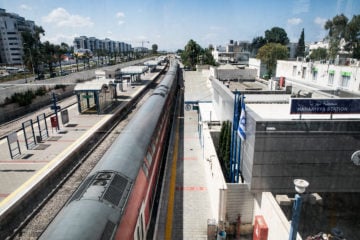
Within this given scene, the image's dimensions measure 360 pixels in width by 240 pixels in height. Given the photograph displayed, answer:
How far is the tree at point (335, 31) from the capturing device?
37662 mm

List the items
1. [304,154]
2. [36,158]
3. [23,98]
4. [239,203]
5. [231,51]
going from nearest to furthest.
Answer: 1. [304,154]
2. [239,203]
3. [36,158]
4. [23,98]
5. [231,51]

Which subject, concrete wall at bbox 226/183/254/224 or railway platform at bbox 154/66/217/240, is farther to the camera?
→ railway platform at bbox 154/66/217/240

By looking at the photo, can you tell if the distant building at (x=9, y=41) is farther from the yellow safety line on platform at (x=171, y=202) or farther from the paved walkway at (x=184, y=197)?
the yellow safety line on platform at (x=171, y=202)

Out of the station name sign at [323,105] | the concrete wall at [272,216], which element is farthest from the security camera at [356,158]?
the concrete wall at [272,216]

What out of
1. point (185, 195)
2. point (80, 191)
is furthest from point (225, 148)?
point (80, 191)

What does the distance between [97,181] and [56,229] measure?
2067mm

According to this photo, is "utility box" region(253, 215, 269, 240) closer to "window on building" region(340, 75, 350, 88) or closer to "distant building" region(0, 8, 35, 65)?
"window on building" region(340, 75, 350, 88)

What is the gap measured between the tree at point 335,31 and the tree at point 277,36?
85958 mm

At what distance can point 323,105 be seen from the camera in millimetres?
9547

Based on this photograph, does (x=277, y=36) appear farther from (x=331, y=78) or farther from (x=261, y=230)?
(x=261, y=230)

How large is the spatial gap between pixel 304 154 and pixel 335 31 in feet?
127

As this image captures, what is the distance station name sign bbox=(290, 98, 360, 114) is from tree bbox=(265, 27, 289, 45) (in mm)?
123227

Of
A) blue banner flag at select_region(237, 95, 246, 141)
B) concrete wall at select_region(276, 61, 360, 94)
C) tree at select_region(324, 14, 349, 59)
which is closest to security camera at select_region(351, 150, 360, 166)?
blue banner flag at select_region(237, 95, 246, 141)

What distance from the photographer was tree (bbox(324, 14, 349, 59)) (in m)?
37.7
